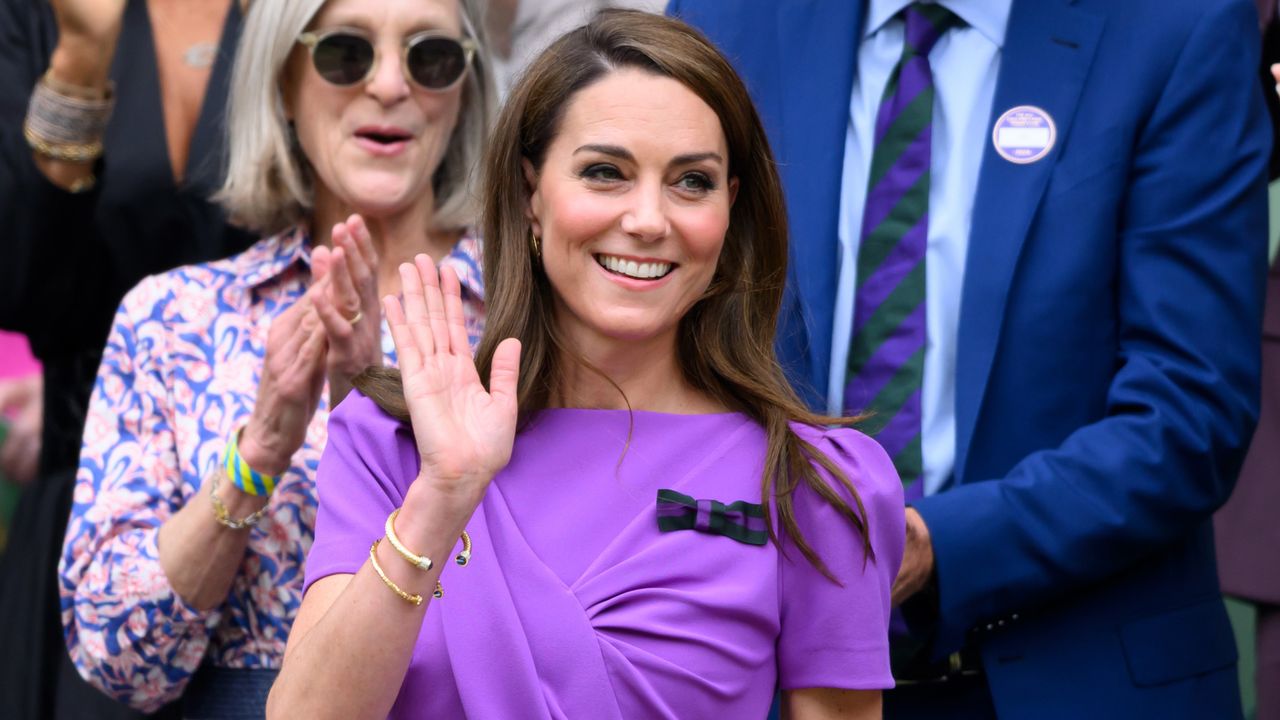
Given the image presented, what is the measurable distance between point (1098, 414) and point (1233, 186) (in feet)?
1.59

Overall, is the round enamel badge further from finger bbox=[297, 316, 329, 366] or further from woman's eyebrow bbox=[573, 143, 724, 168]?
finger bbox=[297, 316, 329, 366]

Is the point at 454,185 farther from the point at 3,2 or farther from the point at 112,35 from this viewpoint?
the point at 3,2

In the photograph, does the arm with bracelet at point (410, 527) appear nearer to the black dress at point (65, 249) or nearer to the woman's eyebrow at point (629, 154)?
the woman's eyebrow at point (629, 154)

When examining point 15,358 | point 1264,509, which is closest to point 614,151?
point 1264,509

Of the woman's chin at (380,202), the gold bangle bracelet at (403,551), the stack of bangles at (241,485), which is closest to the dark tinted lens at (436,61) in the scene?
the woman's chin at (380,202)

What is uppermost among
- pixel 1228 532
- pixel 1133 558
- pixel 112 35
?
pixel 112 35

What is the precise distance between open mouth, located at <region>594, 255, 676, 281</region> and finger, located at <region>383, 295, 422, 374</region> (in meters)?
0.35

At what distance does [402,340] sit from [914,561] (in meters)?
1.14

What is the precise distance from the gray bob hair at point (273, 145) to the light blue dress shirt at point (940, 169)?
0.82m

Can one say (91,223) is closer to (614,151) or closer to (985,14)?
(614,151)

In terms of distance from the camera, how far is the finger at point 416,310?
2602 millimetres

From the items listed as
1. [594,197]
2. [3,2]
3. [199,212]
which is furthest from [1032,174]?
[3,2]

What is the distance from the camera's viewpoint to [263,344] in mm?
3721

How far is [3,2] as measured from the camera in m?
4.25
